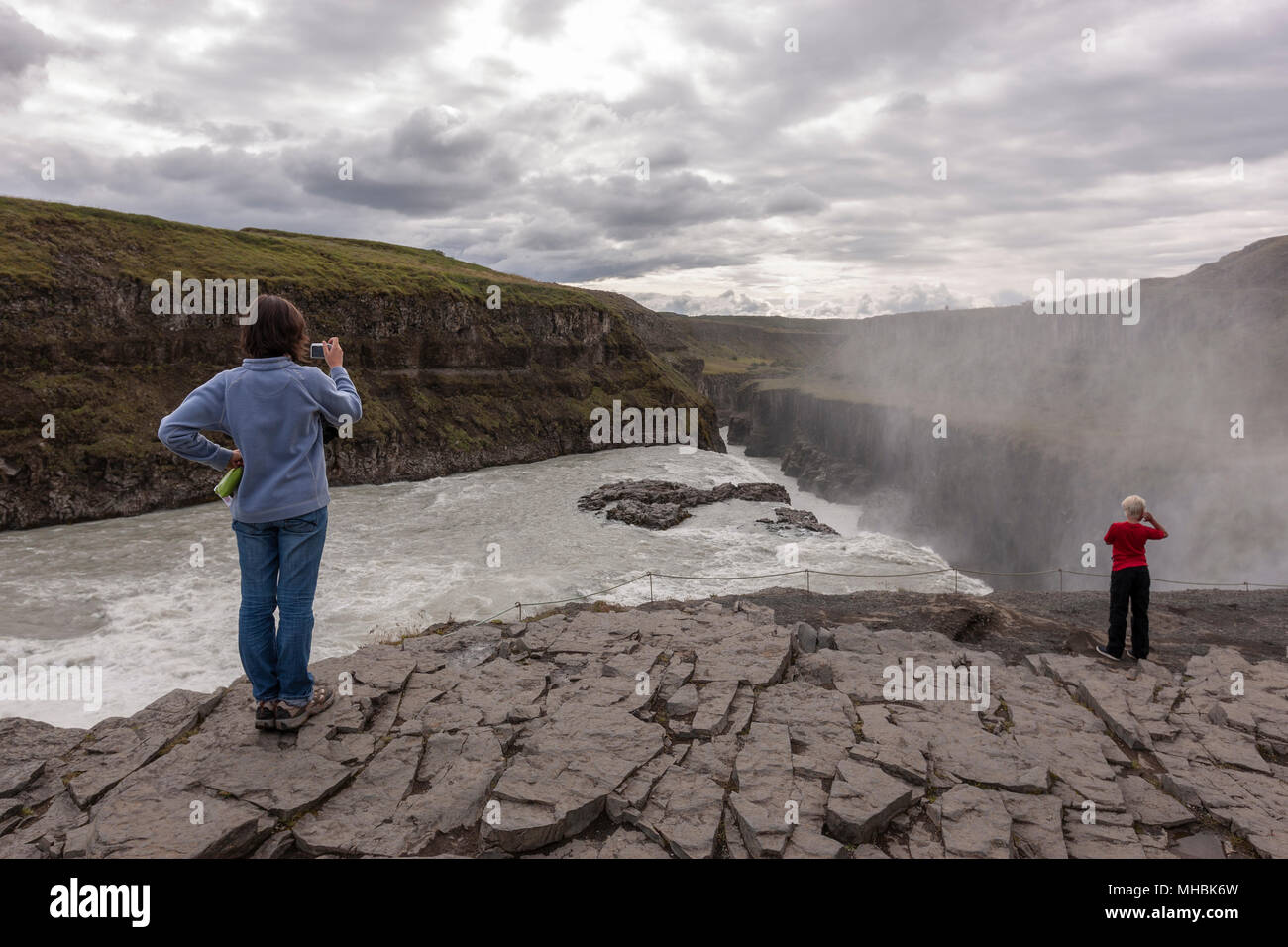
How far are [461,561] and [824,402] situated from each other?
68.4 metres

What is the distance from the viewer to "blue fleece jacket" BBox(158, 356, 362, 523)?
156 inches

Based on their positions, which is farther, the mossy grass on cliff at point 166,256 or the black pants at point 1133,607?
the mossy grass on cliff at point 166,256

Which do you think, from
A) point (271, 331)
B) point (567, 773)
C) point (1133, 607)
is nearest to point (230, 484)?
point (271, 331)

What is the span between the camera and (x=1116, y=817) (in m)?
4.47

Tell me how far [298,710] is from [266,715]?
210 mm

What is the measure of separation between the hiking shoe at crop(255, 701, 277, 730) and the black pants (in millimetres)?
9222

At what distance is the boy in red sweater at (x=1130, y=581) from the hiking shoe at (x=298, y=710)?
29.5 ft

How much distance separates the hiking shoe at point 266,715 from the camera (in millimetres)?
4699

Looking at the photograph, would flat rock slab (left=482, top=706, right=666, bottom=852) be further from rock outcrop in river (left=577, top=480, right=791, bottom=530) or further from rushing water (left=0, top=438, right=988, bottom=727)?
rock outcrop in river (left=577, top=480, right=791, bottom=530)

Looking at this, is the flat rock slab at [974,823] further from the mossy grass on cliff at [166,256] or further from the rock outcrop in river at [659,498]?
the mossy grass on cliff at [166,256]

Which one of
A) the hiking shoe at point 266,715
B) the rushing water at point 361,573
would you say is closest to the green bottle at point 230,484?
the hiking shoe at point 266,715

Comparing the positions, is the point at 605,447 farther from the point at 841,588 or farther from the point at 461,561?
the point at 841,588

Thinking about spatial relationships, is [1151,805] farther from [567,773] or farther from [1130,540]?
[1130,540]
